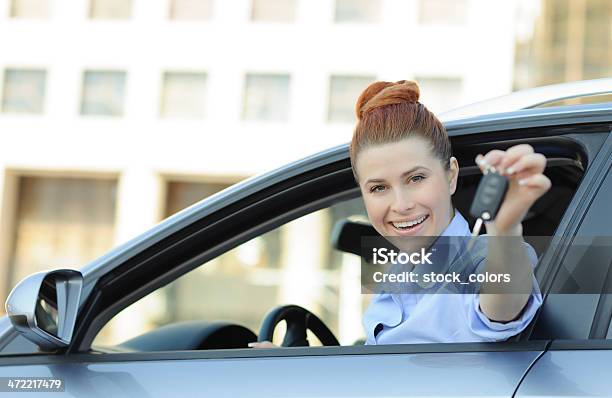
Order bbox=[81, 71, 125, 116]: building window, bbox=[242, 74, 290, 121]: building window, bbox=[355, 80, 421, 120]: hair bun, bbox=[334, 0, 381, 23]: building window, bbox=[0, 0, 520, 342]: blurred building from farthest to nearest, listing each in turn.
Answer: bbox=[81, 71, 125, 116]: building window, bbox=[334, 0, 381, 23]: building window, bbox=[242, 74, 290, 121]: building window, bbox=[0, 0, 520, 342]: blurred building, bbox=[355, 80, 421, 120]: hair bun

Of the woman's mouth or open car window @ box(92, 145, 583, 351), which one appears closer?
the woman's mouth

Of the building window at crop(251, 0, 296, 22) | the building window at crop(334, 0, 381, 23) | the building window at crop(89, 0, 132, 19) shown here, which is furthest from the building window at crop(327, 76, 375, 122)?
the building window at crop(89, 0, 132, 19)

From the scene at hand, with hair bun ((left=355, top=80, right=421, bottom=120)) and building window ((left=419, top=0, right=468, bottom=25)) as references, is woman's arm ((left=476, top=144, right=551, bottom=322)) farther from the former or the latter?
building window ((left=419, top=0, right=468, bottom=25))

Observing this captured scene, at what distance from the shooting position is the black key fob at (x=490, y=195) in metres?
1.28

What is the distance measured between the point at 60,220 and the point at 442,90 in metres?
8.88

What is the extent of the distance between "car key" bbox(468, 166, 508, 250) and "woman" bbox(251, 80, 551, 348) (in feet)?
0.53

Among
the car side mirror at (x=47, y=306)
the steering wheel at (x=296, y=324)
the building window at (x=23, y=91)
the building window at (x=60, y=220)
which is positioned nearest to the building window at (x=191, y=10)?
the building window at (x=23, y=91)

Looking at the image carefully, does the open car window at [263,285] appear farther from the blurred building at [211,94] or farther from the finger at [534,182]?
the finger at [534,182]

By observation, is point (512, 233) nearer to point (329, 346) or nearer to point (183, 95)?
point (329, 346)

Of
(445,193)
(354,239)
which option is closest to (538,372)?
(445,193)

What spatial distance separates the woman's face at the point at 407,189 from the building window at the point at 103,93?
18051 millimetres

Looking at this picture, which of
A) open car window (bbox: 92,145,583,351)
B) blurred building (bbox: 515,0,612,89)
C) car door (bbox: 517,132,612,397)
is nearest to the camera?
car door (bbox: 517,132,612,397)

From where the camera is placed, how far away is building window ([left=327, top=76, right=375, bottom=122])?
18516 millimetres

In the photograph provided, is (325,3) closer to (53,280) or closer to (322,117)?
(322,117)
